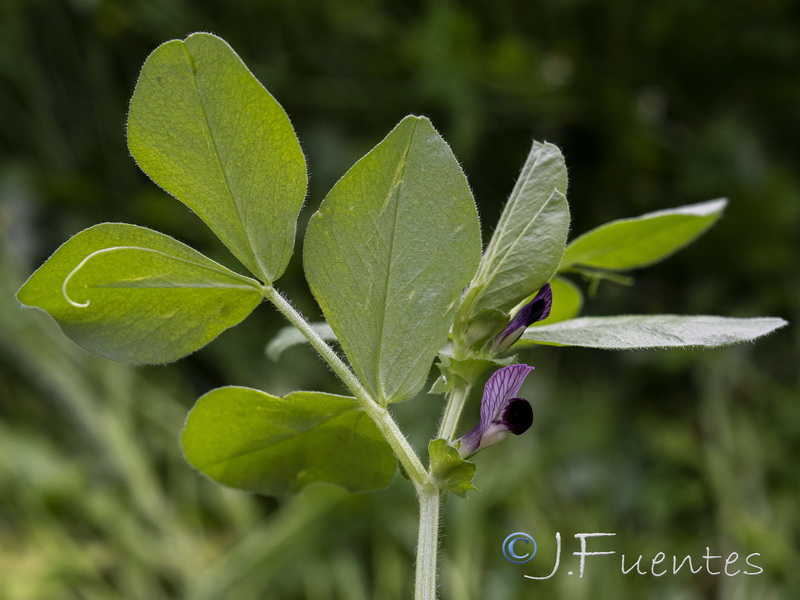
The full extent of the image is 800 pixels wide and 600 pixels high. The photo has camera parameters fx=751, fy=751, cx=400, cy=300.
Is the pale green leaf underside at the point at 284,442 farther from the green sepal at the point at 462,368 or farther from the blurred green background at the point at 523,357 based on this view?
the blurred green background at the point at 523,357

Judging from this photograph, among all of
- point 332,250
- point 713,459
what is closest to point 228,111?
point 332,250

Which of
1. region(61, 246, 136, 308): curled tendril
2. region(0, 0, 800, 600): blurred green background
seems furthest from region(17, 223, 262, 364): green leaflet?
region(0, 0, 800, 600): blurred green background

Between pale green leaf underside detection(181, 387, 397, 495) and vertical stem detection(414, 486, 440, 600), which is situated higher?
vertical stem detection(414, 486, 440, 600)

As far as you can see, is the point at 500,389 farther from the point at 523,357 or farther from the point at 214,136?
the point at 523,357

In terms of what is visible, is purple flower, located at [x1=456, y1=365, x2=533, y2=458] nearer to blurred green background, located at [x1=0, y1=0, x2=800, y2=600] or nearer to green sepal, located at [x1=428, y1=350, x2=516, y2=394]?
green sepal, located at [x1=428, y1=350, x2=516, y2=394]

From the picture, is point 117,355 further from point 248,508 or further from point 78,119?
point 78,119

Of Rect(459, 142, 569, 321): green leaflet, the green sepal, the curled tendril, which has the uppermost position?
the curled tendril

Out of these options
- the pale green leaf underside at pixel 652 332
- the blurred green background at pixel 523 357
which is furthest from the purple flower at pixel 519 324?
the blurred green background at pixel 523 357
